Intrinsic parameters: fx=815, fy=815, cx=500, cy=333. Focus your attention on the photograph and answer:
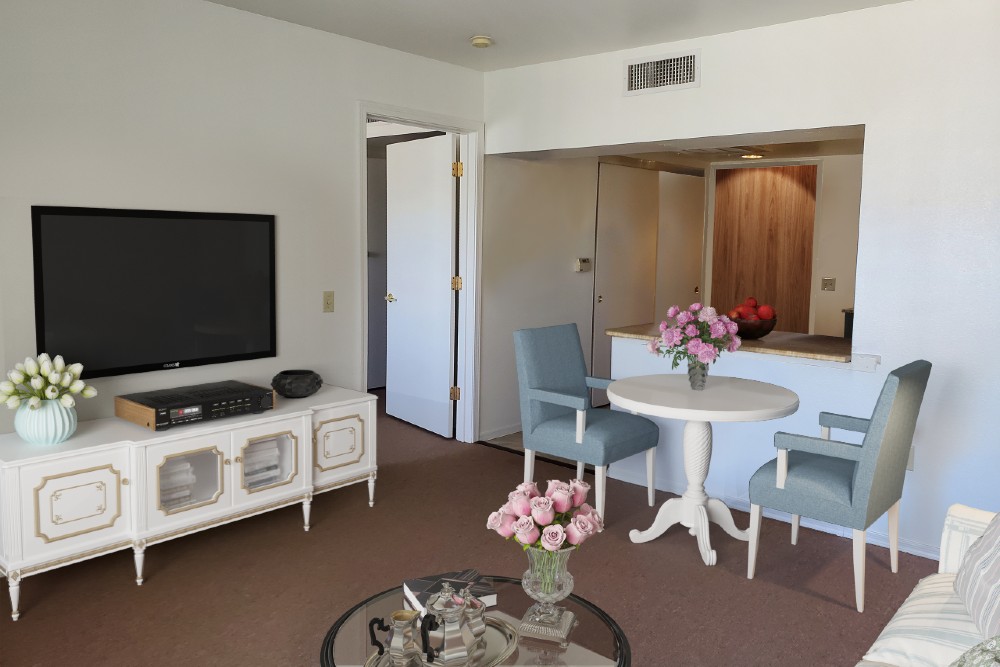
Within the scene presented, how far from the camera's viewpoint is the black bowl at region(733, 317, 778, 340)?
4246 mm

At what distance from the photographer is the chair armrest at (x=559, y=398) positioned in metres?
3.84

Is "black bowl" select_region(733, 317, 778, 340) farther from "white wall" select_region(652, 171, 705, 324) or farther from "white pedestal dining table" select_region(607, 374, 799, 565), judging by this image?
"white wall" select_region(652, 171, 705, 324)

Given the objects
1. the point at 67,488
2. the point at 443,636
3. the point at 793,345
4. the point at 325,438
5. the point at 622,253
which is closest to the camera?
the point at 443,636

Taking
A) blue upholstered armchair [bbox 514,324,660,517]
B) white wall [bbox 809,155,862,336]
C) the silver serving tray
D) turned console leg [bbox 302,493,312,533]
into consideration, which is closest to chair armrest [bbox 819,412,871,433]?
blue upholstered armchair [bbox 514,324,660,517]

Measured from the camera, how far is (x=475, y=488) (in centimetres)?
449

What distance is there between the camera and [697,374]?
12.2 ft

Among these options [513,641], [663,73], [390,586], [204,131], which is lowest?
[390,586]

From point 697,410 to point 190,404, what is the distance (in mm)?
2110

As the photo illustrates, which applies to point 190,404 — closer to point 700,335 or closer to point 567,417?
point 567,417

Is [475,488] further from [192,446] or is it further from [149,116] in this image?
[149,116]

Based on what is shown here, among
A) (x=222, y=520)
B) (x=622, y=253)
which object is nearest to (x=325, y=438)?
(x=222, y=520)

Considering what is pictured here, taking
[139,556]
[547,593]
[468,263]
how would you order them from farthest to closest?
[468,263], [139,556], [547,593]

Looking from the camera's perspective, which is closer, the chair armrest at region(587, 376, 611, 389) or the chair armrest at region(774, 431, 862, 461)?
the chair armrest at region(774, 431, 862, 461)

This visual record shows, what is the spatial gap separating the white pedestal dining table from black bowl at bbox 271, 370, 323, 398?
4.89 ft
